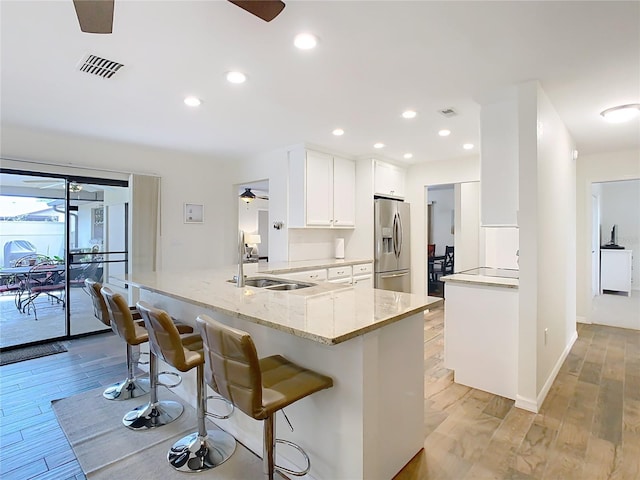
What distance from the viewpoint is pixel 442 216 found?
900 centimetres

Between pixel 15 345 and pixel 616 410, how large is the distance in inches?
228

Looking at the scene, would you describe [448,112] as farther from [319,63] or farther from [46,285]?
[46,285]

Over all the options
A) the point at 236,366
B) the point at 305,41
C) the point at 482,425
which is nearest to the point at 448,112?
the point at 305,41

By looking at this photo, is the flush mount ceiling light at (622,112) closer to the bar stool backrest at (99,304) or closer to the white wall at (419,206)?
the white wall at (419,206)

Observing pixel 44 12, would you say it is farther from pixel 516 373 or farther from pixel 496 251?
pixel 496 251

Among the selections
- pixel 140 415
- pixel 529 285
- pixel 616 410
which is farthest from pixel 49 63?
pixel 616 410

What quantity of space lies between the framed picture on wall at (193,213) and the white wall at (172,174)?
0.07 m

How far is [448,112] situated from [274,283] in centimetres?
226

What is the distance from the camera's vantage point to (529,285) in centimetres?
256

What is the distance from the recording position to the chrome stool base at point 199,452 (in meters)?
1.95

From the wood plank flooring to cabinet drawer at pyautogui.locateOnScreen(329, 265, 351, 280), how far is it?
1560mm

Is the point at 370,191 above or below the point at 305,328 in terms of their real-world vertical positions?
above

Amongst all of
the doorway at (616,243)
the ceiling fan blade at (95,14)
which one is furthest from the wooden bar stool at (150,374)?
the doorway at (616,243)

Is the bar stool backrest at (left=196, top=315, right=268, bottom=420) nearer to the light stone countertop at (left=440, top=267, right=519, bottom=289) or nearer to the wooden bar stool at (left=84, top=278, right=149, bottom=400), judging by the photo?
the wooden bar stool at (left=84, top=278, right=149, bottom=400)
